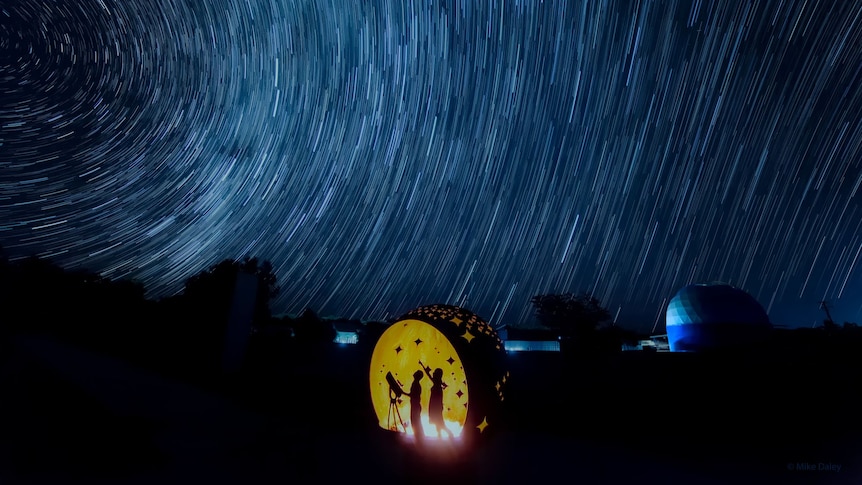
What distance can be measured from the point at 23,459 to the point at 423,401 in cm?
673

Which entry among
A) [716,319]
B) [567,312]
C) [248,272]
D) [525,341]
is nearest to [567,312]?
[567,312]

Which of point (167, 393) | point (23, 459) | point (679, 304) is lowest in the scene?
point (23, 459)

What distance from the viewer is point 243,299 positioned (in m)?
15.1

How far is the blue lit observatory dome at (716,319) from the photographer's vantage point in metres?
20.4

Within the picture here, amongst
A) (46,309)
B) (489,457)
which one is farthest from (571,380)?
(46,309)

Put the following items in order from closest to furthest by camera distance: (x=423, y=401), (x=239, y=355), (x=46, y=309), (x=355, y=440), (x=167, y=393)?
(x=423, y=401) → (x=355, y=440) → (x=167, y=393) → (x=239, y=355) → (x=46, y=309)

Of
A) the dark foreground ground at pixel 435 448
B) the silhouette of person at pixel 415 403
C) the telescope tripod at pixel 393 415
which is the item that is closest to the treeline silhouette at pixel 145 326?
the dark foreground ground at pixel 435 448

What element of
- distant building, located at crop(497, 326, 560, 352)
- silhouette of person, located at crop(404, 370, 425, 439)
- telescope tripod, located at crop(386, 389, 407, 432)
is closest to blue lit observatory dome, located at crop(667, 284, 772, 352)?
distant building, located at crop(497, 326, 560, 352)

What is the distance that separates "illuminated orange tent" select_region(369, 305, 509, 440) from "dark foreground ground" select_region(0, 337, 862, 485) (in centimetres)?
63

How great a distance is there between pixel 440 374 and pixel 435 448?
7.22 feet

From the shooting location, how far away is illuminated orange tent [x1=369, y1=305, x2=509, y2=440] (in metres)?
7.45

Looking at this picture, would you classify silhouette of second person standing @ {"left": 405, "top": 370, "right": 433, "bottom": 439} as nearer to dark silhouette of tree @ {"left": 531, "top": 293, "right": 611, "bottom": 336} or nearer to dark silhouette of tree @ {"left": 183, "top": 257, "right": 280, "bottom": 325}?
dark silhouette of tree @ {"left": 183, "top": 257, "right": 280, "bottom": 325}

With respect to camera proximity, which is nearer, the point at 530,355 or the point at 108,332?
the point at 530,355

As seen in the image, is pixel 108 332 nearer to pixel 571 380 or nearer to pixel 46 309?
pixel 46 309
